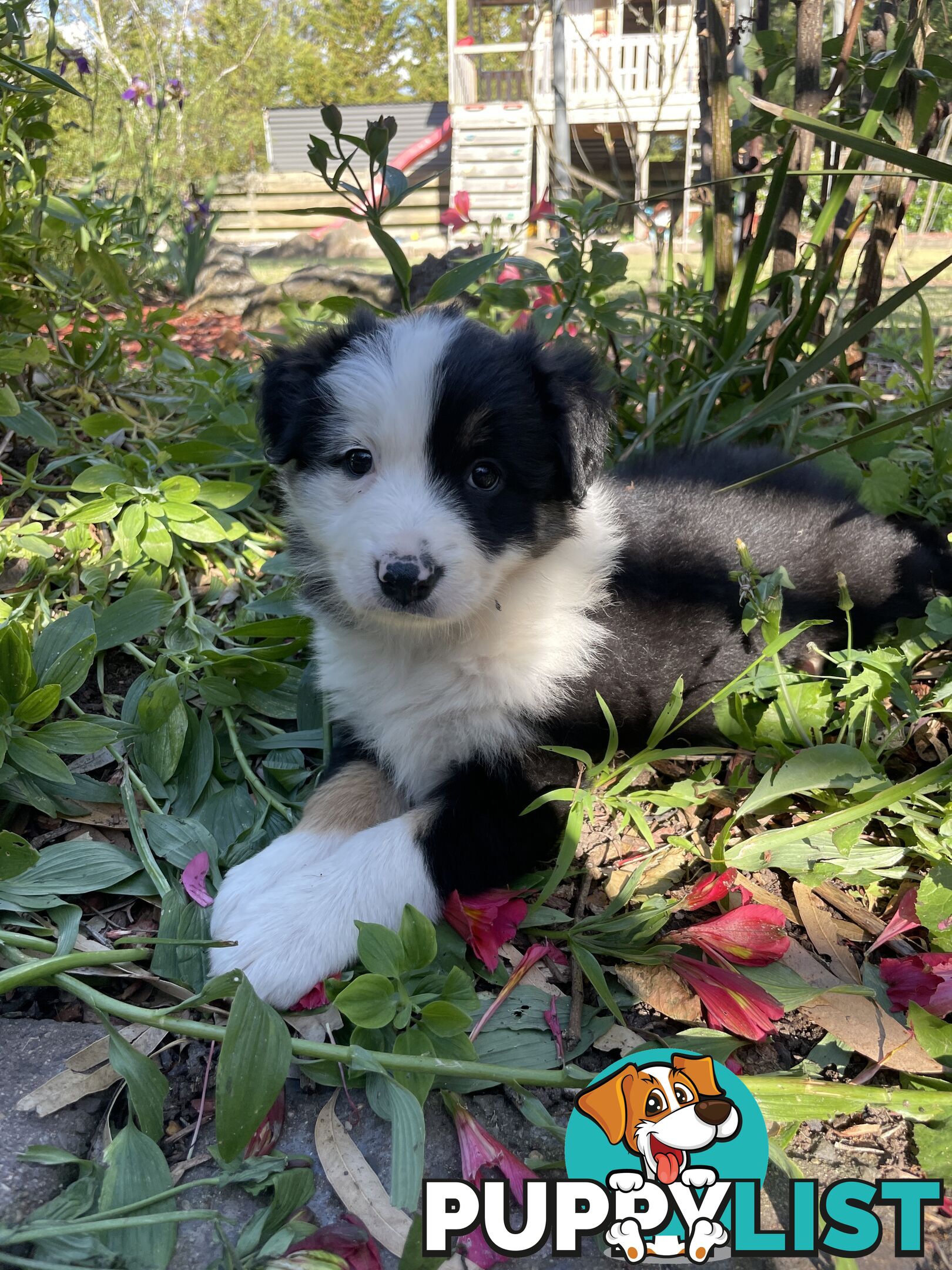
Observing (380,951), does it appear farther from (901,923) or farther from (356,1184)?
(901,923)

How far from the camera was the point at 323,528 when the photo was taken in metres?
2.06

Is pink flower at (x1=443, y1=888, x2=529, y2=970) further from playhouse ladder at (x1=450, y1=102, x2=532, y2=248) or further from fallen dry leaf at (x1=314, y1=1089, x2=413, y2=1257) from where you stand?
playhouse ladder at (x1=450, y1=102, x2=532, y2=248)

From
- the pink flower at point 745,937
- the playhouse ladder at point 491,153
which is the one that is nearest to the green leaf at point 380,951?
the pink flower at point 745,937

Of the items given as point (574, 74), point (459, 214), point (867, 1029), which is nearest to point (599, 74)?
point (574, 74)

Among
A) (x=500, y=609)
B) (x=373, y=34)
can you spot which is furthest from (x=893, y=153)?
(x=373, y=34)

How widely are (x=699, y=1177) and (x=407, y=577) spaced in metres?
1.07

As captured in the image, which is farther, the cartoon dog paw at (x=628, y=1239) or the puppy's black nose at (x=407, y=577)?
A: the puppy's black nose at (x=407, y=577)

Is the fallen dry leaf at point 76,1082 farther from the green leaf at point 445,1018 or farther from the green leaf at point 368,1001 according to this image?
the green leaf at point 445,1018

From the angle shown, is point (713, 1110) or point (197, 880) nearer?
point (713, 1110)

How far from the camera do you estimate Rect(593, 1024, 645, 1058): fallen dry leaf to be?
1611 millimetres

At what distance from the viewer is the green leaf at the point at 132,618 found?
231 centimetres

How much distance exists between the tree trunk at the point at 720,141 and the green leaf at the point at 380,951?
2620 mm

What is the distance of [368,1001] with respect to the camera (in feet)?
4.95

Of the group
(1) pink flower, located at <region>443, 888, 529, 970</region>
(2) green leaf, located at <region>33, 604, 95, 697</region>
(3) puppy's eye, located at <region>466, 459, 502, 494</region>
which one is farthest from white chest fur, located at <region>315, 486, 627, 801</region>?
(2) green leaf, located at <region>33, 604, 95, 697</region>
